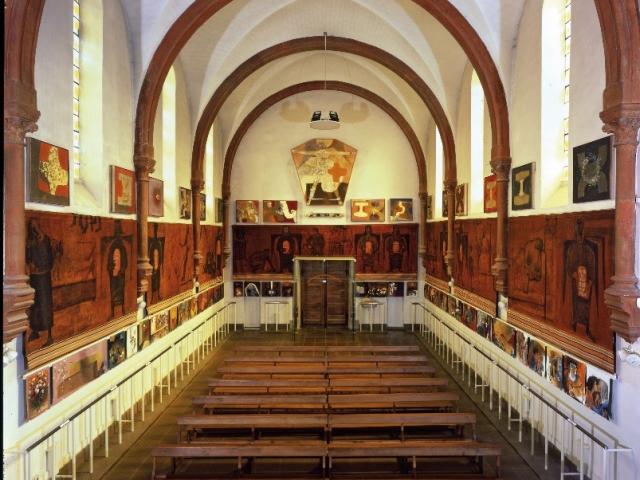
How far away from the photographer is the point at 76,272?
796 centimetres

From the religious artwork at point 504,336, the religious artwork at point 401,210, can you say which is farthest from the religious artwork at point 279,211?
the religious artwork at point 504,336

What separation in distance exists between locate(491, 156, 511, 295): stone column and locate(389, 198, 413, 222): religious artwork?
9328 millimetres

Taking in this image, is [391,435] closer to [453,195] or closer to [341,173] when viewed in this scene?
[453,195]

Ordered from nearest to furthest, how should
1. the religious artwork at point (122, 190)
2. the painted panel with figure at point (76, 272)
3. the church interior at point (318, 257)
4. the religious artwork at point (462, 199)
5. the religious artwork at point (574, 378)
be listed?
1. the church interior at point (318, 257)
2. the painted panel with figure at point (76, 272)
3. the religious artwork at point (574, 378)
4. the religious artwork at point (122, 190)
5. the religious artwork at point (462, 199)

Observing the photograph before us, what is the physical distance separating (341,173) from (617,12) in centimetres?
1428

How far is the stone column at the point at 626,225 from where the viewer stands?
19.9ft

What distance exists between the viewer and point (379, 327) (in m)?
20.0

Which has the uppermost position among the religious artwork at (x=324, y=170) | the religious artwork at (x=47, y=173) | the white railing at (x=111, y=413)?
the religious artwork at (x=324, y=170)

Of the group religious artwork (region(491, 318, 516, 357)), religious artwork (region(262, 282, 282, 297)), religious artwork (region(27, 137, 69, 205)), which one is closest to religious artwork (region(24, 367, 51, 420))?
religious artwork (region(27, 137, 69, 205))

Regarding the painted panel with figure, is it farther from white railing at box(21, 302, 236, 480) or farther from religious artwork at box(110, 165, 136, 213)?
white railing at box(21, 302, 236, 480)

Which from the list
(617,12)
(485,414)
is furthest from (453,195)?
(617,12)

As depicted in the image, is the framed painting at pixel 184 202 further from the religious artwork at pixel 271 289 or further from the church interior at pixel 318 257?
the religious artwork at pixel 271 289

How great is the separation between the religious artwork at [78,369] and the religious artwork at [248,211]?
37.2 ft

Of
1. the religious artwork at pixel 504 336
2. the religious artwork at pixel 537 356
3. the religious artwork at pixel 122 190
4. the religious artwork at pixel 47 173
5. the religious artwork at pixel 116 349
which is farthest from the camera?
the religious artwork at pixel 504 336
